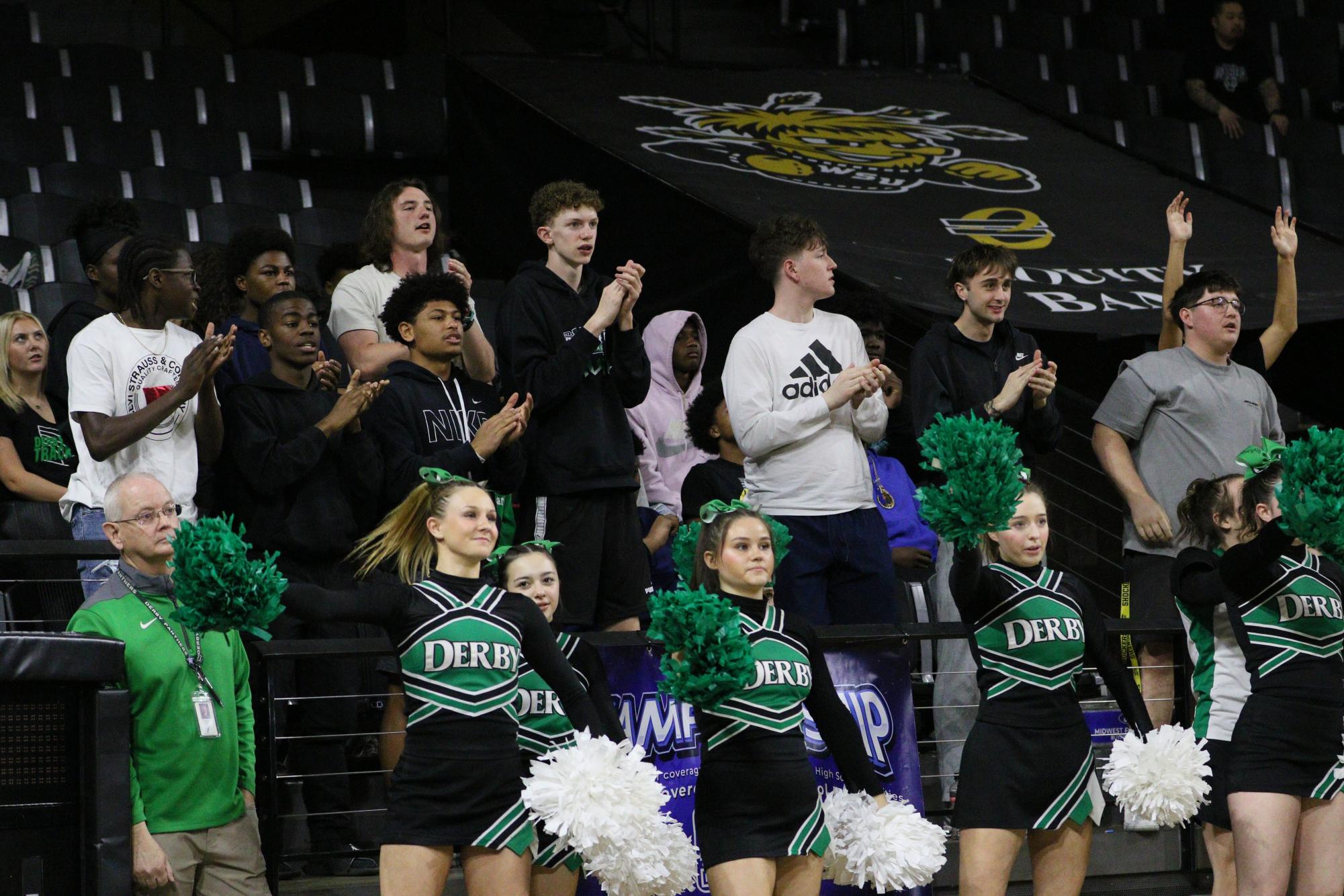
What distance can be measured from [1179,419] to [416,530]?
285 centimetres

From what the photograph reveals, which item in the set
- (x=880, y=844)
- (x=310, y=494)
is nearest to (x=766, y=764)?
(x=880, y=844)

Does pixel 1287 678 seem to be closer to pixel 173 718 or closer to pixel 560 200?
pixel 560 200

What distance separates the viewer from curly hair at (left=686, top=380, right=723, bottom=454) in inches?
264

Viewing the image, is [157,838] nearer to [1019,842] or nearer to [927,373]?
[1019,842]

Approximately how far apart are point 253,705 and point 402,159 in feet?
18.7

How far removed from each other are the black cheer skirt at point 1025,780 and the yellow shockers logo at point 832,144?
4.02m

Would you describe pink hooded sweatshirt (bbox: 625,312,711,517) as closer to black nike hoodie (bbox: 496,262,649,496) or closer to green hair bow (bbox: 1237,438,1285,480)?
black nike hoodie (bbox: 496,262,649,496)

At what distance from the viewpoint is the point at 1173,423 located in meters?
6.18

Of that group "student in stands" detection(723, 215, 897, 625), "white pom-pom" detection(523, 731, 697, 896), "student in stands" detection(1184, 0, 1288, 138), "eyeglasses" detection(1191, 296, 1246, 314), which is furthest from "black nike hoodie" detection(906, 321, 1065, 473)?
"student in stands" detection(1184, 0, 1288, 138)

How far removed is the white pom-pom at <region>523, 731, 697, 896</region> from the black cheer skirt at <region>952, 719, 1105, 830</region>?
3.08 feet

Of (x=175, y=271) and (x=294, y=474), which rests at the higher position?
(x=175, y=271)

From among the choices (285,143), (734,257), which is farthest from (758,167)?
(285,143)

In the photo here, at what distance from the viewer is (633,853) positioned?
13.8ft

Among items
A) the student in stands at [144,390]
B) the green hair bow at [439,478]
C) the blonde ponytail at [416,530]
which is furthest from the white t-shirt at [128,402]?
the green hair bow at [439,478]
